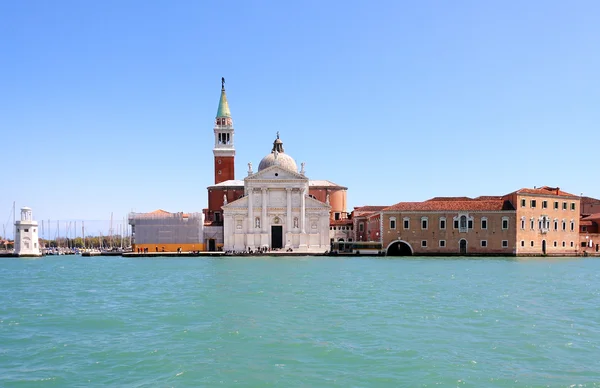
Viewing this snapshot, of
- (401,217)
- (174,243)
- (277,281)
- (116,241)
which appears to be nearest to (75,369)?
(277,281)

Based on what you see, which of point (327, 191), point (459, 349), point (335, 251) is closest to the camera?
point (459, 349)

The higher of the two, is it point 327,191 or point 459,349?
point 327,191

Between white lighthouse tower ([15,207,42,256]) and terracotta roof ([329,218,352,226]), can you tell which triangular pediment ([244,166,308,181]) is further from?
white lighthouse tower ([15,207,42,256])

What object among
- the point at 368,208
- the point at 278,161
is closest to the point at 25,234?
the point at 278,161

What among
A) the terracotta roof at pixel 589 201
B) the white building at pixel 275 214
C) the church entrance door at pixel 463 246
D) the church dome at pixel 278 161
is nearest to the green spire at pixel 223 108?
the church dome at pixel 278 161

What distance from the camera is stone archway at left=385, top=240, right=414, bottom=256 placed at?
142 feet

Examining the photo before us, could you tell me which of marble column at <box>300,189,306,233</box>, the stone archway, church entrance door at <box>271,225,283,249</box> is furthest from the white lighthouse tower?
the stone archway

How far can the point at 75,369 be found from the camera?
8758mm

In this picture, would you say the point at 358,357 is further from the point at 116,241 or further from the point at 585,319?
the point at 116,241

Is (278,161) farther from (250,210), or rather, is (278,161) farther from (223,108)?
(223,108)

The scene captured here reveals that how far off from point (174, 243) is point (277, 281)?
2741 centimetres

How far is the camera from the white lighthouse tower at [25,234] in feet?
169

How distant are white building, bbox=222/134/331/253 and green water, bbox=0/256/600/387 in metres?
26.2

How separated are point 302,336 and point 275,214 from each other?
35.8 metres
